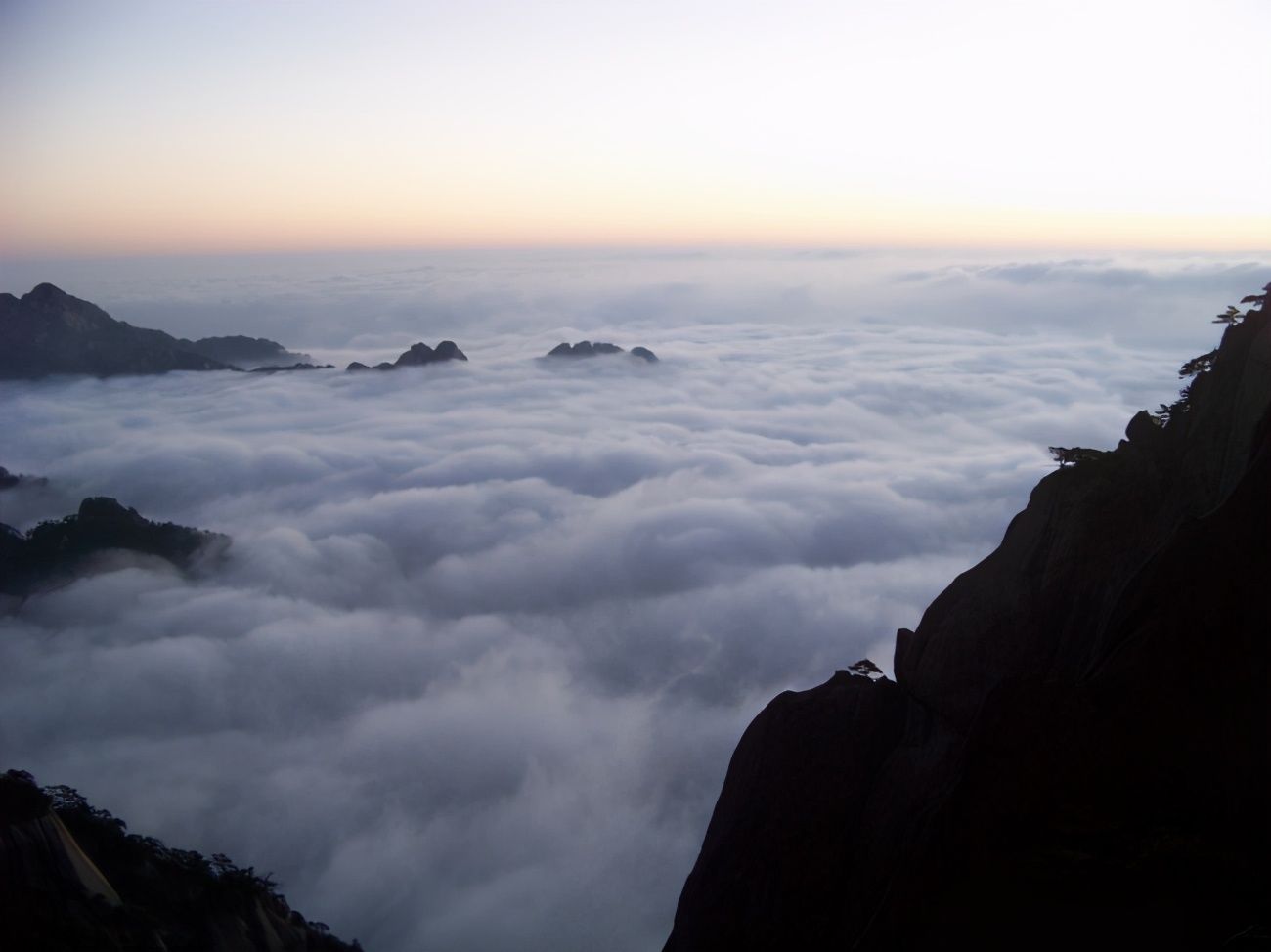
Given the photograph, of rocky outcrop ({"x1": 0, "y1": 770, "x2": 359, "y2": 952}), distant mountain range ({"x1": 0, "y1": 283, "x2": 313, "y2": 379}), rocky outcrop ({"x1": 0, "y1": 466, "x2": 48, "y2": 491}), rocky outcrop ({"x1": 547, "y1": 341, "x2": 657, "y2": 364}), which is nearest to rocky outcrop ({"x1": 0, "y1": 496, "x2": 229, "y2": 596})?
rocky outcrop ({"x1": 0, "y1": 466, "x2": 48, "y2": 491})

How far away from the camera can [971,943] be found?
10.5 m

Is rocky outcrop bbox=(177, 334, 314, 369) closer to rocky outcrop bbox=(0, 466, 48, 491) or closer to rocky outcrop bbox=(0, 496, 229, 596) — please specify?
rocky outcrop bbox=(0, 466, 48, 491)

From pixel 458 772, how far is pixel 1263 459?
43.2 metres

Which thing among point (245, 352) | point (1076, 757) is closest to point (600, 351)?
point (245, 352)

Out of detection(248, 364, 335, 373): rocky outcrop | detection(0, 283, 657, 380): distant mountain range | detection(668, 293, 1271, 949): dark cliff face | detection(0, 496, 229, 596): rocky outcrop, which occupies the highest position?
detection(0, 283, 657, 380): distant mountain range

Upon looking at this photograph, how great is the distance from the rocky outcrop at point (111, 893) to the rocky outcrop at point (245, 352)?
164696 millimetres

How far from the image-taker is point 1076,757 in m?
10.6

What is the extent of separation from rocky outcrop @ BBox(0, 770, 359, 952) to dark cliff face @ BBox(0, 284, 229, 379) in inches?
5708

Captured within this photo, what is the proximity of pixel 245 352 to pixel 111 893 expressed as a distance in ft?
600

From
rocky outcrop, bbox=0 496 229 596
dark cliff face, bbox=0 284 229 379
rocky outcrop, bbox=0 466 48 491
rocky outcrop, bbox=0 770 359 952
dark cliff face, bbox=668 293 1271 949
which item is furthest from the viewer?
dark cliff face, bbox=0 284 229 379

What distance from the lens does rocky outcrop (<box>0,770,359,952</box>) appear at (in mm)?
14469

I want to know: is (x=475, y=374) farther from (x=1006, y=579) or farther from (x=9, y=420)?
(x=1006, y=579)

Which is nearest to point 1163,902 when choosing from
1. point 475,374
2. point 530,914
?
point 530,914

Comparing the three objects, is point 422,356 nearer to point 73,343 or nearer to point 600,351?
point 600,351
